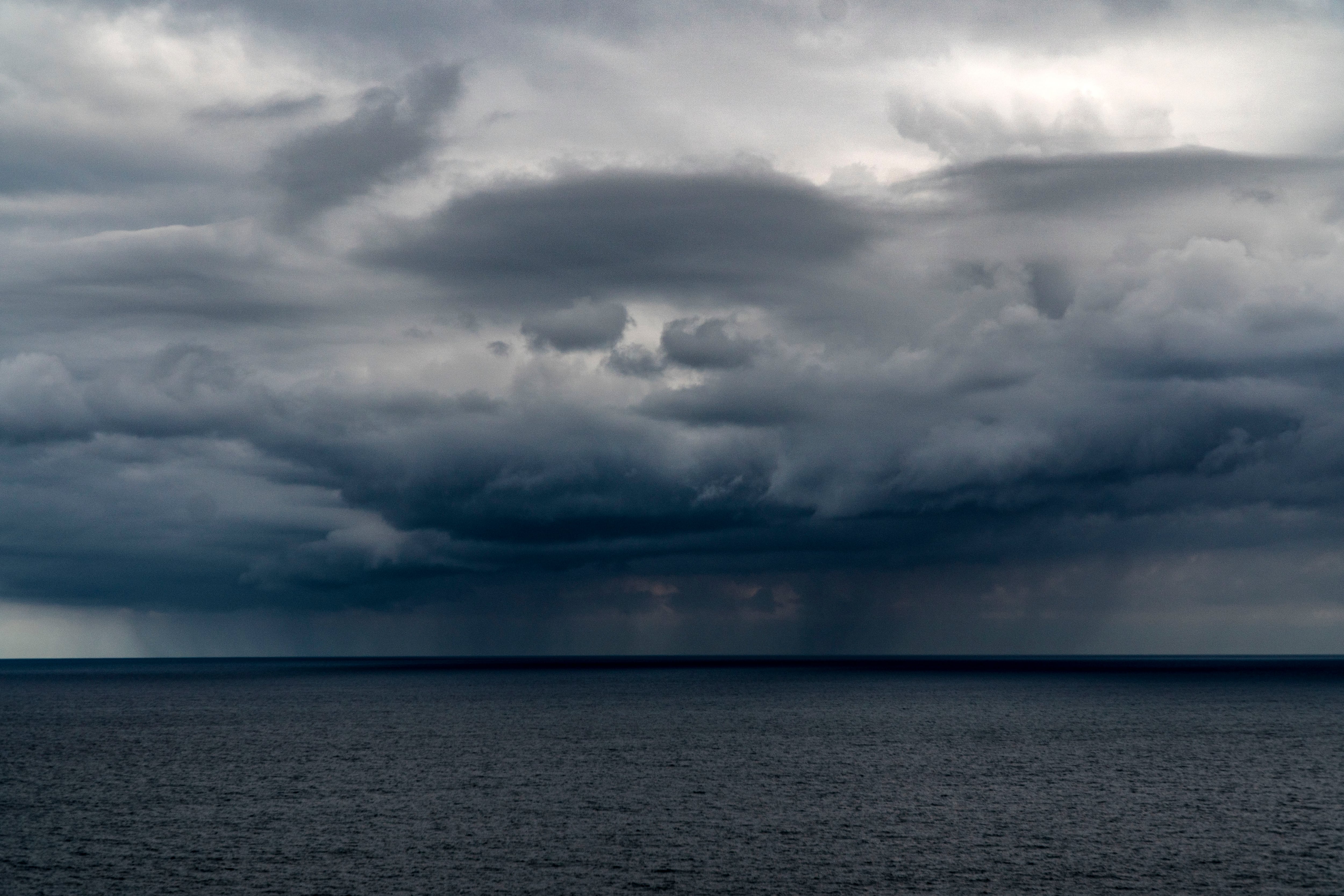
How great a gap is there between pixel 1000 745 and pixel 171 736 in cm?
9957

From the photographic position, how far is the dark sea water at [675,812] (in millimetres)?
59656

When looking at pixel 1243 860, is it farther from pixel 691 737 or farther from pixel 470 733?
pixel 470 733

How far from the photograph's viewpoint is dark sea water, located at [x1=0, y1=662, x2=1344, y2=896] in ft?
196

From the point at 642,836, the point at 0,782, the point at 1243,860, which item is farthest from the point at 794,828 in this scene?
the point at 0,782

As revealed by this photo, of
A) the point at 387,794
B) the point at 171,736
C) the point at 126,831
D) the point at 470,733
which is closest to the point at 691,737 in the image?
the point at 470,733

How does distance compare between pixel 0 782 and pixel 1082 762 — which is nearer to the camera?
pixel 0 782

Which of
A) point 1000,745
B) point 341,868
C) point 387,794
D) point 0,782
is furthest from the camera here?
point 1000,745

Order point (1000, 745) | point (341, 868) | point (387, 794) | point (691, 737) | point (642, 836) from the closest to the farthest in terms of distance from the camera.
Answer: point (341, 868) → point (642, 836) → point (387, 794) → point (1000, 745) → point (691, 737)

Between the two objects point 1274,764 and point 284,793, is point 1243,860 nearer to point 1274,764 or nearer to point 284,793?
point 1274,764

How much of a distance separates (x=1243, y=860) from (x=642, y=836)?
33639 mm

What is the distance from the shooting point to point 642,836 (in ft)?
232

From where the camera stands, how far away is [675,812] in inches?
3142

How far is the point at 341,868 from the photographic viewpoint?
62.1 meters

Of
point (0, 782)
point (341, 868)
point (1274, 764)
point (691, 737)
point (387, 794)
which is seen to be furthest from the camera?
point (691, 737)
